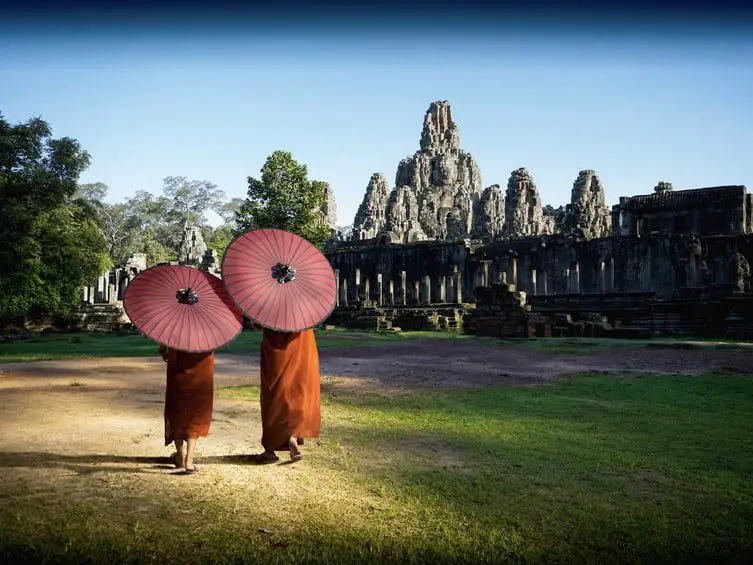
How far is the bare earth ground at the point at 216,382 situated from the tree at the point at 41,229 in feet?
32.1

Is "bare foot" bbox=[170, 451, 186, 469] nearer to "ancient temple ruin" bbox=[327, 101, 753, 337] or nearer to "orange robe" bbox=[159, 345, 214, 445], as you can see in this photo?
"orange robe" bbox=[159, 345, 214, 445]

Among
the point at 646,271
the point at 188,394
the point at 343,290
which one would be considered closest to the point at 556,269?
the point at 646,271

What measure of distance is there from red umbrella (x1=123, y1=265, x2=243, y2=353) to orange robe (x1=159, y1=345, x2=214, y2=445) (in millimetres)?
170

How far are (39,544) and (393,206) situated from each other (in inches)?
2384

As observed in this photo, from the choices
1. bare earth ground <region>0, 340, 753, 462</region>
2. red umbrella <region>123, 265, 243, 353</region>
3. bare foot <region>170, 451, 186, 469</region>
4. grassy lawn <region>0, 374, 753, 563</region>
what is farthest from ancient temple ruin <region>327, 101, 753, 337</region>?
bare foot <region>170, 451, 186, 469</region>

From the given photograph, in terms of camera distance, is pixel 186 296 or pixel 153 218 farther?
pixel 153 218

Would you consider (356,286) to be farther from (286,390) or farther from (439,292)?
(286,390)

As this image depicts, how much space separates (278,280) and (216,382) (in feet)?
20.0

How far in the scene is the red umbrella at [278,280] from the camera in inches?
191

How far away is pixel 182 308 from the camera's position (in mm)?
5059

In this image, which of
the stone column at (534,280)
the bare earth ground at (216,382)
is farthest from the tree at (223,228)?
the bare earth ground at (216,382)

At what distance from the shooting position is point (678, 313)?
26.9m

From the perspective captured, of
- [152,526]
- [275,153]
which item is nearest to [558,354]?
[152,526]

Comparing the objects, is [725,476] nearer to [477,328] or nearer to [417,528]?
[417,528]
